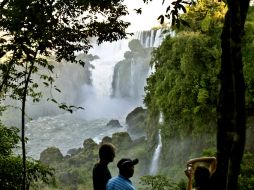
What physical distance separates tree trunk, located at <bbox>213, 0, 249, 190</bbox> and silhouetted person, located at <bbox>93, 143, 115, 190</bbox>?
4.41ft

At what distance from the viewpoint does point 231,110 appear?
119 inches

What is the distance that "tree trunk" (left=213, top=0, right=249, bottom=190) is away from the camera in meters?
2.96

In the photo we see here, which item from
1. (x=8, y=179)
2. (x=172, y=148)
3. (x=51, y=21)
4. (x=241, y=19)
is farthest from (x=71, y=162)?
(x=241, y=19)

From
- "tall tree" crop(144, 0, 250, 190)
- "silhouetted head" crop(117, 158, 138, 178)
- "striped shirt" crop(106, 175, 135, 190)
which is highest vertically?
"tall tree" crop(144, 0, 250, 190)

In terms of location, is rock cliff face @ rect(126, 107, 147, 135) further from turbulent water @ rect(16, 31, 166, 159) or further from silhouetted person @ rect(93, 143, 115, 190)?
silhouetted person @ rect(93, 143, 115, 190)

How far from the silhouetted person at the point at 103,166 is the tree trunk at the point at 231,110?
1344 mm

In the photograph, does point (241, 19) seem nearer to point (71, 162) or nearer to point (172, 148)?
point (172, 148)

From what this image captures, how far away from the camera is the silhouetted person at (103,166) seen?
4191 mm

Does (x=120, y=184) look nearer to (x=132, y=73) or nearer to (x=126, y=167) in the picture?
(x=126, y=167)

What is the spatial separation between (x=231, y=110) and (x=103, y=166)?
1666 mm

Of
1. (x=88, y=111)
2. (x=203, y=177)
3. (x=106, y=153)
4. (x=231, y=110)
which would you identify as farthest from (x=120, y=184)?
(x=88, y=111)

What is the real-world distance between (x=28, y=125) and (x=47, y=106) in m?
7.39

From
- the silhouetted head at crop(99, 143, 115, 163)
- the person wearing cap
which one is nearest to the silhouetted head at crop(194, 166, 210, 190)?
the person wearing cap

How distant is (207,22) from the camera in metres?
13.1
